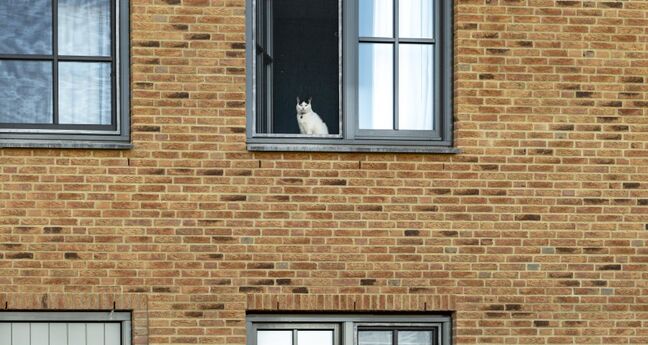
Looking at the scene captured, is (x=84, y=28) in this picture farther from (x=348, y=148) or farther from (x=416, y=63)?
(x=416, y=63)

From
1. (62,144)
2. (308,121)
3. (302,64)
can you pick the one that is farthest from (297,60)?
(62,144)

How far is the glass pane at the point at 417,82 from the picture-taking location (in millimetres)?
9586

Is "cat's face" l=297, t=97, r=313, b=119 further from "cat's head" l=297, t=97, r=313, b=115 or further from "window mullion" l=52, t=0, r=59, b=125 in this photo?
"window mullion" l=52, t=0, r=59, b=125

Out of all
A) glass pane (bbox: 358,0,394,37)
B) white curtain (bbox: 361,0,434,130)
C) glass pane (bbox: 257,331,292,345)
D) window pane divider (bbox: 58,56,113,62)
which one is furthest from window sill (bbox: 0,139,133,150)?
glass pane (bbox: 358,0,394,37)

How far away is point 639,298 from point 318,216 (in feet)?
8.74

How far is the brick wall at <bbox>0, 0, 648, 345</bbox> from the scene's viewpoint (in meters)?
9.05

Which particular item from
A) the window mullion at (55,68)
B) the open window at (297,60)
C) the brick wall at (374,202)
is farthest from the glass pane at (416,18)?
the window mullion at (55,68)

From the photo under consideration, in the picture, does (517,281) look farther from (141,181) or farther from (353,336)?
(141,181)

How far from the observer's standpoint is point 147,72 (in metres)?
9.19

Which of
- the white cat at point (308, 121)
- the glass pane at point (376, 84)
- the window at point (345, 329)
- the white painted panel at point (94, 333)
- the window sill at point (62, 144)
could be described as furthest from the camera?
the glass pane at point (376, 84)

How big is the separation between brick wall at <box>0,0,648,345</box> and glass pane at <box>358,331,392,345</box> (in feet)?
1.01

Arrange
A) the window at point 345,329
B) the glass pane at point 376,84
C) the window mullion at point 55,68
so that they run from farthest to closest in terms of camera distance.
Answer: the glass pane at point 376,84 → the window mullion at point 55,68 → the window at point 345,329

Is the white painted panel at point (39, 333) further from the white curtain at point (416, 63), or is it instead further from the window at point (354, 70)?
the white curtain at point (416, 63)

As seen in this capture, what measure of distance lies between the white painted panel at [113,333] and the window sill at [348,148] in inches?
68.4
